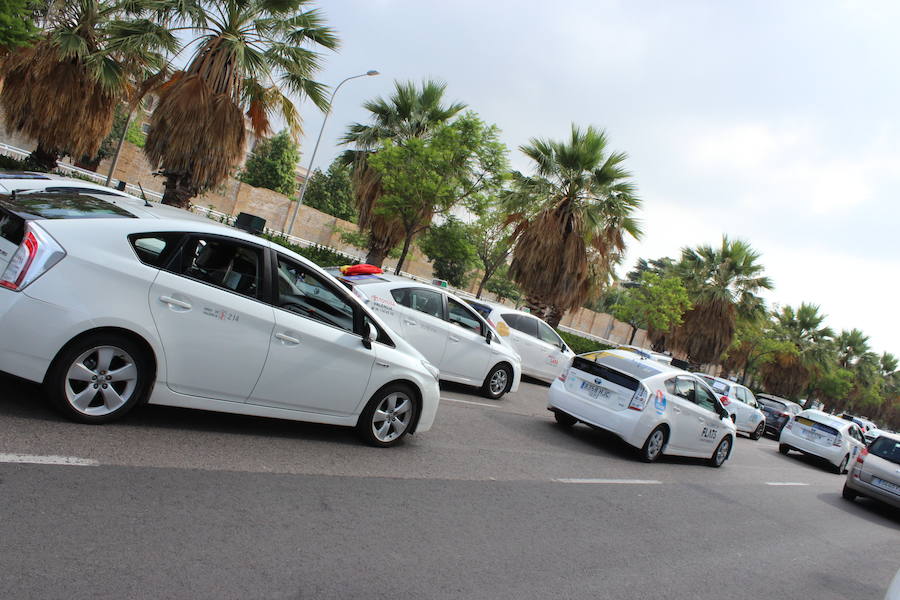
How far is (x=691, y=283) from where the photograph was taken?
34125 millimetres

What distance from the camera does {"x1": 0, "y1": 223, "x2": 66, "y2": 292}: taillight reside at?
4254mm

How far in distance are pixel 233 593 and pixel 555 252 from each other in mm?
19675

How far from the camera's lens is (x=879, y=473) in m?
11.0

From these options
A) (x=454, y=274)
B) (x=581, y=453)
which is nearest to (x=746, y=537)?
(x=581, y=453)

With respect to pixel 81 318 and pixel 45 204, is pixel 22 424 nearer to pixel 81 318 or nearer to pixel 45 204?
pixel 81 318

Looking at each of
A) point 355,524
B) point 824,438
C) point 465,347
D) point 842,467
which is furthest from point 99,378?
point 842,467

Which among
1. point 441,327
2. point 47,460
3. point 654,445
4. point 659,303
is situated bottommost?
point 47,460

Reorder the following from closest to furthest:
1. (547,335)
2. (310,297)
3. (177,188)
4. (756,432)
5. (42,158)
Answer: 1. (310,297)
2. (547,335)
3. (177,188)
4. (42,158)
5. (756,432)

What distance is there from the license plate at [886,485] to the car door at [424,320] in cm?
782

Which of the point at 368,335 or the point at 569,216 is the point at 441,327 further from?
the point at 569,216

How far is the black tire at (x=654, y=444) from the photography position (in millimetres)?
9531

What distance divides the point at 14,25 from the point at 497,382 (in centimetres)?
1172

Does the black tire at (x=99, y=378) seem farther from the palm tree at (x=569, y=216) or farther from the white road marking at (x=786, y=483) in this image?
the palm tree at (x=569, y=216)

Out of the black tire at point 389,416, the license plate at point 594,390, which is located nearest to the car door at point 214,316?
the black tire at point 389,416
